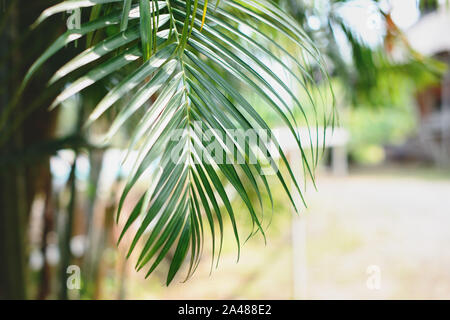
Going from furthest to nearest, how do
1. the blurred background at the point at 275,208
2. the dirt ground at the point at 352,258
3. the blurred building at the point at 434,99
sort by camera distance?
the blurred building at the point at 434,99
the dirt ground at the point at 352,258
the blurred background at the point at 275,208

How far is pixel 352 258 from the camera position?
86.8 inches

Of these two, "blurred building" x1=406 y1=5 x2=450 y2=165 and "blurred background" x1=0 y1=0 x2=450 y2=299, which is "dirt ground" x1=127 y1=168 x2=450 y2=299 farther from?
"blurred building" x1=406 y1=5 x2=450 y2=165

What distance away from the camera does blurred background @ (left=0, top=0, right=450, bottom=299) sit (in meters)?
0.92

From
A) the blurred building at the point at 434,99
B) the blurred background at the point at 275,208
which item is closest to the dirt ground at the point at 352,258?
the blurred background at the point at 275,208

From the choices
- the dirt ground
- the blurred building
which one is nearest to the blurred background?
the dirt ground

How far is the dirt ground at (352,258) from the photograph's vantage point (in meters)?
1.71

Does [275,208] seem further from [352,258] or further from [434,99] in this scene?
[434,99]

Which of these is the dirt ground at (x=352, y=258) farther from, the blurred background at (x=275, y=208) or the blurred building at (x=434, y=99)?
the blurred building at (x=434, y=99)

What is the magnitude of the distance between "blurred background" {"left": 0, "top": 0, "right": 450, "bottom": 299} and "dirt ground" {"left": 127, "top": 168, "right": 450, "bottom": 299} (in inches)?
0.4

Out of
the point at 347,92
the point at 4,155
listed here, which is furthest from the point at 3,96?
the point at 347,92

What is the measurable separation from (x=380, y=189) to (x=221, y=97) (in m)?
4.16

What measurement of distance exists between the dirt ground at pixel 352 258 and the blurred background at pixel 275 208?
10mm
